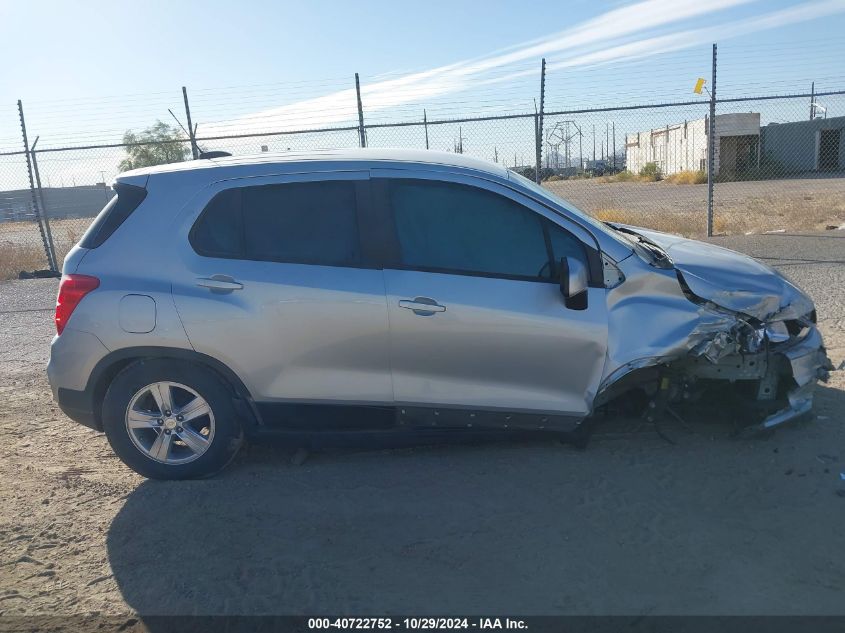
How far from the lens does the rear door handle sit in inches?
161

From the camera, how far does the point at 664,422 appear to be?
15.7ft

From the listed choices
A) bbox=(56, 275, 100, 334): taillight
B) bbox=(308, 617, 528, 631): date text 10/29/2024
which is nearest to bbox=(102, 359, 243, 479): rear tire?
bbox=(56, 275, 100, 334): taillight

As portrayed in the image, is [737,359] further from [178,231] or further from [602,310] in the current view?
[178,231]

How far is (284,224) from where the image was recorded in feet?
13.8

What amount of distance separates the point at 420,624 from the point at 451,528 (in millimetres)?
755

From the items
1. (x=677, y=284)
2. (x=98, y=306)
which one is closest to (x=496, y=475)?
(x=677, y=284)

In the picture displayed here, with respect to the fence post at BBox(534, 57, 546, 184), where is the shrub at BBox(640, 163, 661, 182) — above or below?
below

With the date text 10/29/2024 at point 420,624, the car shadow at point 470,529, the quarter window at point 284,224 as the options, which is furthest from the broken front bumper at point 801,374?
the quarter window at point 284,224

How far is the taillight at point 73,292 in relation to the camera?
4117 mm

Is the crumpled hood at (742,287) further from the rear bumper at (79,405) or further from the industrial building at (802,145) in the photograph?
the industrial building at (802,145)

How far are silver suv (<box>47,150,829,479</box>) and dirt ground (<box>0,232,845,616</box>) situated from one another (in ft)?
0.98

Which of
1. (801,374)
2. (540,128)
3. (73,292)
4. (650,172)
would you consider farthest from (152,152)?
(650,172)

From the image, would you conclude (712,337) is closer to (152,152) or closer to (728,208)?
(152,152)

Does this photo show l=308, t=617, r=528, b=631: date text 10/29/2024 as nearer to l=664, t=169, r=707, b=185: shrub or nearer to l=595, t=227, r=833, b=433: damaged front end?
l=595, t=227, r=833, b=433: damaged front end
